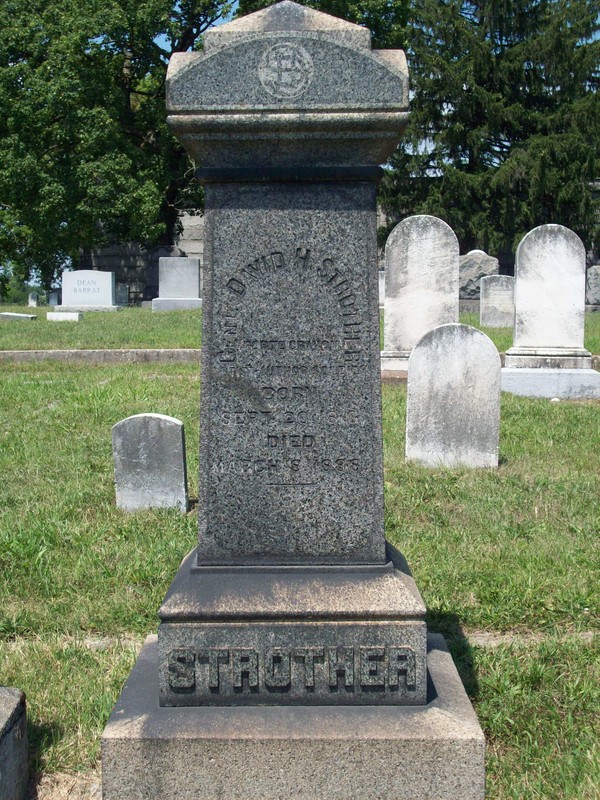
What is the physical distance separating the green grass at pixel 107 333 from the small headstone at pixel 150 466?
7866 millimetres

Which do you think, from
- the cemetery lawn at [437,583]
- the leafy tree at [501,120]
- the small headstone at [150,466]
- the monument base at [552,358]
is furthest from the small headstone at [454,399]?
the leafy tree at [501,120]

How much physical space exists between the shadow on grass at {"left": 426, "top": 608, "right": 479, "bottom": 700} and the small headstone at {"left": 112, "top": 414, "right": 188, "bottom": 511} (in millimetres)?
2109

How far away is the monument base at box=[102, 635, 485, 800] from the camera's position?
261 centimetres

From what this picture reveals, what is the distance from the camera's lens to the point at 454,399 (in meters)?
6.83

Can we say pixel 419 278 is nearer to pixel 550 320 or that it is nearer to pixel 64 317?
pixel 550 320

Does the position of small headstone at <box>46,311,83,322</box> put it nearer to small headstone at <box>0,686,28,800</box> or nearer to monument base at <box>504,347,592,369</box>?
monument base at <box>504,347,592,369</box>

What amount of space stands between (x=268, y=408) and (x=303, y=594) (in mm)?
580

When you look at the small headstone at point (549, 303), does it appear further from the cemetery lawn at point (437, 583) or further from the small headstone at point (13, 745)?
the small headstone at point (13, 745)

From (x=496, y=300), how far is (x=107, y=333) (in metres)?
8.21

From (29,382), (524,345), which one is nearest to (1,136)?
(29,382)

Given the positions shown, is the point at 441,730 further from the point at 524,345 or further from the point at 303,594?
the point at 524,345

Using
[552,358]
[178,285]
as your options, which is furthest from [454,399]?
[178,285]

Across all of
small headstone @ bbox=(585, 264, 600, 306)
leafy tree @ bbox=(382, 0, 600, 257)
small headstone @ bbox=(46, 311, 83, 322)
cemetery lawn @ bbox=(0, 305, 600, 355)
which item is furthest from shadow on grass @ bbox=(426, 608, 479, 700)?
leafy tree @ bbox=(382, 0, 600, 257)

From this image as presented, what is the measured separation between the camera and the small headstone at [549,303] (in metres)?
10.4
